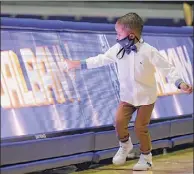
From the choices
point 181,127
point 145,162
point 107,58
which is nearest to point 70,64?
point 107,58

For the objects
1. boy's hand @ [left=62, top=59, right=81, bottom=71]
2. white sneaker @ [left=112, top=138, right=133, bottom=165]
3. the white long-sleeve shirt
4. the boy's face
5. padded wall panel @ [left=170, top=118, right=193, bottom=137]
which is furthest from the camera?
padded wall panel @ [left=170, top=118, right=193, bottom=137]

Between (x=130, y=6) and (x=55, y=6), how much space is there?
1132mm

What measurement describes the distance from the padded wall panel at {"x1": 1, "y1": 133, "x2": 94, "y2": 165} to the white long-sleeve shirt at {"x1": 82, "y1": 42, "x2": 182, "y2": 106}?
617mm

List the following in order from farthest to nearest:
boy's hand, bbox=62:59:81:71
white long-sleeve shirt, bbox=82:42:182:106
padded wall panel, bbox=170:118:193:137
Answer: padded wall panel, bbox=170:118:193:137
boy's hand, bbox=62:59:81:71
white long-sleeve shirt, bbox=82:42:182:106

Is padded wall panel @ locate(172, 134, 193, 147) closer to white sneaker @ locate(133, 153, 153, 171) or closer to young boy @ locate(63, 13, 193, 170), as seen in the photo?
white sneaker @ locate(133, 153, 153, 171)

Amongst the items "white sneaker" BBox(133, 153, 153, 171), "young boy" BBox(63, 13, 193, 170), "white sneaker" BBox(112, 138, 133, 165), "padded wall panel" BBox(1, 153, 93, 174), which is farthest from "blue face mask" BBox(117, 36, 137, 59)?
"padded wall panel" BBox(1, 153, 93, 174)

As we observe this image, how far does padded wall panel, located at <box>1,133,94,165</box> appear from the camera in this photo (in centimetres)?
278

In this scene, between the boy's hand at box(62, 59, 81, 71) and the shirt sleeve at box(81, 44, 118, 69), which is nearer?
the shirt sleeve at box(81, 44, 118, 69)

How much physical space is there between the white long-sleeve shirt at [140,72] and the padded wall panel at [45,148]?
0.62 m

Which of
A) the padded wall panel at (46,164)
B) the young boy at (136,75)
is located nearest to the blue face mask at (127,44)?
the young boy at (136,75)

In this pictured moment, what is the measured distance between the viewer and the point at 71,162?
3.12 meters

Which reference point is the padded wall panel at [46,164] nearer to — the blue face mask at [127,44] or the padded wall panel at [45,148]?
the padded wall panel at [45,148]

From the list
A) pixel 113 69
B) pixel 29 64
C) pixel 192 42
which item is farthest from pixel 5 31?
pixel 192 42

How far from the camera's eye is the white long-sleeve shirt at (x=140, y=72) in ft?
8.51
